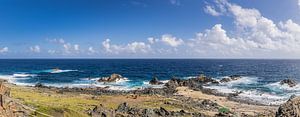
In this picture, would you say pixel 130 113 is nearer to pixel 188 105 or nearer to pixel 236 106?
pixel 188 105

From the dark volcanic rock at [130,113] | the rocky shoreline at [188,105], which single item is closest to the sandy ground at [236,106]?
the rocky shoreline at [188,105]

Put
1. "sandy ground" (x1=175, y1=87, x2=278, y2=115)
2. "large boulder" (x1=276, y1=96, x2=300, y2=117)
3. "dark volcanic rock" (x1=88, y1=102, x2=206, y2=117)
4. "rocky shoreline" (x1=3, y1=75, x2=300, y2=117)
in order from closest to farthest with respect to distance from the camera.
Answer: "large boulder" (x1=276, y1=96, x2=300, y2=117), "dark volcanic rock" (x1=88, y1=102, x2=206, y2=117), "rocky shoreline" (x1=3, y1=75, x2=300, y2=117), "sandy ground" (x1=175, y1=87, x2=278, y2=115)

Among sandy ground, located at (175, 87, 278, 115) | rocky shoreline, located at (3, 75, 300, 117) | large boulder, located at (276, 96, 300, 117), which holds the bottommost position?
sandy ground, located at (175, 87, 278, 115)

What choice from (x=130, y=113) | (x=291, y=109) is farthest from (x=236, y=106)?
(x=291, y=109)

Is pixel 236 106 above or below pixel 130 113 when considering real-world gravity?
below

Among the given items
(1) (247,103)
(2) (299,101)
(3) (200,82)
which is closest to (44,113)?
(2) (299,101)

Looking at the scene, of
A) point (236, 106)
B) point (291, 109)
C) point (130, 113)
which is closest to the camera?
point (291, 109)

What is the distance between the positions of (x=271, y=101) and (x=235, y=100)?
8.97 meters

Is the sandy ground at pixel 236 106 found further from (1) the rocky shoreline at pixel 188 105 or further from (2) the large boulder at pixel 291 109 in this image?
(2) the large boulder at pixel 291 109

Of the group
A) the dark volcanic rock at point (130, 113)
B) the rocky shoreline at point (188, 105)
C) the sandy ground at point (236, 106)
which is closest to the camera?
the dark volcanic rock at point (130, 113)

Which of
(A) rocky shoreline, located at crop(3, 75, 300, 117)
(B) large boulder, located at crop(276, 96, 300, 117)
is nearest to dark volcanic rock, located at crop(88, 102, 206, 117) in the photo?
(A) rocky shoreline, located at crop(3, 75, 300, 117)

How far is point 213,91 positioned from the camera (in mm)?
113938

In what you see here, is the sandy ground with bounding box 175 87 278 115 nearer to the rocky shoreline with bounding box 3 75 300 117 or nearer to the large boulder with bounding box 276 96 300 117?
the rocky shoreline with bounding box 3 75 300 117

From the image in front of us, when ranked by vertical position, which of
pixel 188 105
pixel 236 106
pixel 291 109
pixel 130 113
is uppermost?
pixel 291 109
